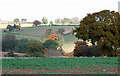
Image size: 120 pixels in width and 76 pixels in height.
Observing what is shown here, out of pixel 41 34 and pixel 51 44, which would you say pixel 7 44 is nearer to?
pixel 51 44

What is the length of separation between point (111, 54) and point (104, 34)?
Answer: 2.97 metres

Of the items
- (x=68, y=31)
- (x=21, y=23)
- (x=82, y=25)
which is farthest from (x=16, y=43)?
(x=82, y=25)

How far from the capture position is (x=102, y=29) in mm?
26500

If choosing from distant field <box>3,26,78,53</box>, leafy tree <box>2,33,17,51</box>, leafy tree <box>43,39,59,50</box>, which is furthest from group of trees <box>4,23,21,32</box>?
leafy tree <box>43,39,59,50</box>

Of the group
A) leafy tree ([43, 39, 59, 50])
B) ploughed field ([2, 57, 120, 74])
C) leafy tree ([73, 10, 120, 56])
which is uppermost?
leafy tree ([73, 10, 120, 56])

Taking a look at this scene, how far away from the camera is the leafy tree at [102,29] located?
26094mm

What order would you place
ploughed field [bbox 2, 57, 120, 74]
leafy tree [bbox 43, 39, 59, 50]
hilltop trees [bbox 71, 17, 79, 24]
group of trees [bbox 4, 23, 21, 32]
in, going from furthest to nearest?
hilltop trees [bbox 71, 17, 79, 24] < group of trees [bbox 4, 23, 21, 32] < leafy tree [bbox 43, 39, 59, 50] < ploughed field [bbox 2, 57, 120, 74]

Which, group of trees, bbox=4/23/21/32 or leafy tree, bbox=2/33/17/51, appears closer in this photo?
leafy tree, bbox=2/33/17/51

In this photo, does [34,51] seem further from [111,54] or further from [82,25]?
[111,54]

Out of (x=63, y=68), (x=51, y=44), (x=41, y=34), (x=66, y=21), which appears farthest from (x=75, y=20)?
(x=63, y=68)

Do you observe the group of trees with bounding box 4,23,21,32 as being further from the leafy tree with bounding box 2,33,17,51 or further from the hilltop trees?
the hilltop trees

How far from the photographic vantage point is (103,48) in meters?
27.5

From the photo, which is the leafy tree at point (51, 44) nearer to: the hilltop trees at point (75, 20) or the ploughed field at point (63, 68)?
the hilltop trees at point (75, 20)

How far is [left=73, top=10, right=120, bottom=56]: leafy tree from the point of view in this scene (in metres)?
26.1
